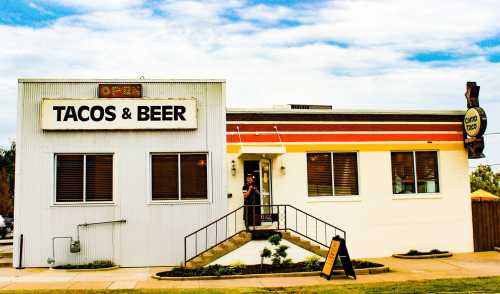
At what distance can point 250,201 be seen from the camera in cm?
1847

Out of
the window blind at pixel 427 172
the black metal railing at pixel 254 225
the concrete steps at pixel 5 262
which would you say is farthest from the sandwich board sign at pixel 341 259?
the concrete steps at pixel 5 262

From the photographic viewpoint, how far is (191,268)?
16578 mm

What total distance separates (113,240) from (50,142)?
370 cm

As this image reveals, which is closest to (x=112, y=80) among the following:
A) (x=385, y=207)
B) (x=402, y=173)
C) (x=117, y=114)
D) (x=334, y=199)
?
(x=117, y=114)

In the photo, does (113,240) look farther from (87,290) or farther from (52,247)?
(87,290)

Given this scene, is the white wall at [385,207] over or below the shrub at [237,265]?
over

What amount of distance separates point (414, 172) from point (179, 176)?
830 centimetres

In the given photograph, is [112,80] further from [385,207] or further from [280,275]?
[385,207]

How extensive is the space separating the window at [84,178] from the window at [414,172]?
386 inches

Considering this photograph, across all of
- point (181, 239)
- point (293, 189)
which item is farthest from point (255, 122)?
point (181, 239)

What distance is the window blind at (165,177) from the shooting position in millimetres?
18906

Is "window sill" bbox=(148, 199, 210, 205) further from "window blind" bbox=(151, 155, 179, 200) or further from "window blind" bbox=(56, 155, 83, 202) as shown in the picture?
"window blind" bbox=(56, 155, 83, 202)

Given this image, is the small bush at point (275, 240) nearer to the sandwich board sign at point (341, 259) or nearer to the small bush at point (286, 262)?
the small bush at point (286, 262)

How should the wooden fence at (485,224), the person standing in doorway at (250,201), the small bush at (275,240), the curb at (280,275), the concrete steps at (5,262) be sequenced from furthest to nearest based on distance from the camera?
the wooden fence at (485,224) < the concrete steps at (5,262) < the person standing in doorway at (250,201) < the small bush at (275,240) < the curb at (280,275)
